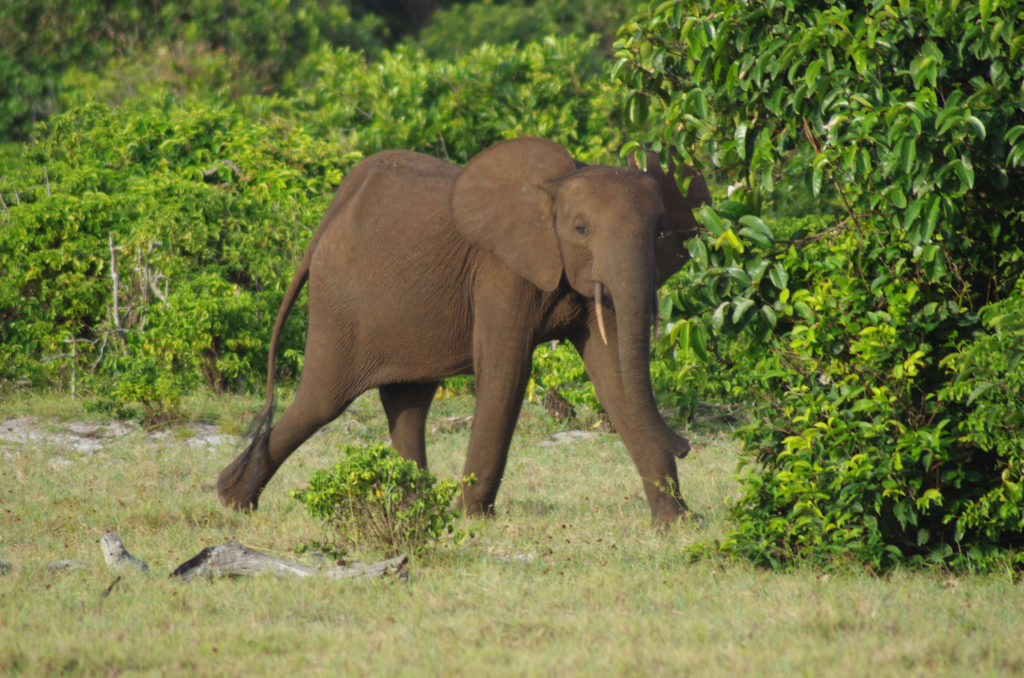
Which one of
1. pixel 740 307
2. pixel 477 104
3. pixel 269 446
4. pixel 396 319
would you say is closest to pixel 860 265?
pixel 740 307

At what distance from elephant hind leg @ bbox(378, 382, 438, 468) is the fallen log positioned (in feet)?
7.54

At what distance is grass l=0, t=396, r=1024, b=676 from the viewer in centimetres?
504

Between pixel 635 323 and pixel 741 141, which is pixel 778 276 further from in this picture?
pixel 635 323

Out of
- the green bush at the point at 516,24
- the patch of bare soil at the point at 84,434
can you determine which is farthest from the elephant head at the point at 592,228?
the green bush at the point at 516,24

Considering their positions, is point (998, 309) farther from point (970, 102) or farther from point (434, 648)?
point (434, 648)

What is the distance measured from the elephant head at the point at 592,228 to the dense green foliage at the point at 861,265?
84 centimetres

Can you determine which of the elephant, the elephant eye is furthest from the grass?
the elephant eye

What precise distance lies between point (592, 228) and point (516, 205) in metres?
0.66

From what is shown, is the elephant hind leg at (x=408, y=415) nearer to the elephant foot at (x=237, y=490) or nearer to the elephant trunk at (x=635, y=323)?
the elephant foot at (x=237, y=490)

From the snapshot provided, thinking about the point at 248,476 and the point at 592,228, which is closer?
the point at 592,228

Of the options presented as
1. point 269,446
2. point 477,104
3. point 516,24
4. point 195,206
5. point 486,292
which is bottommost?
point 269,446

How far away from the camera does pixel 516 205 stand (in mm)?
8141

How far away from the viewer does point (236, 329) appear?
12.6 metres

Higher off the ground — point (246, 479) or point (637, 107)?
point (637, 107)
